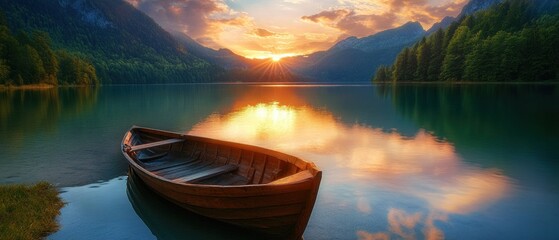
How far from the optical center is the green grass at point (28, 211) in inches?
355

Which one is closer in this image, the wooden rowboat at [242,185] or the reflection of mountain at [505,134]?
the wooden rowboat at [242,185]

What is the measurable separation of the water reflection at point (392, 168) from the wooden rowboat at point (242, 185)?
8.36 feet

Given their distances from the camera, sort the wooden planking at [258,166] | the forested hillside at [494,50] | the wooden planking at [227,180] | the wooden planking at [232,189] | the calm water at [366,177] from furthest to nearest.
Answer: the forested hillside at [494,50]
the wooden planking at [227,180]
the wooden planking at [258,166]
the calm water at [366,177]
the wooden planking at [232,189]

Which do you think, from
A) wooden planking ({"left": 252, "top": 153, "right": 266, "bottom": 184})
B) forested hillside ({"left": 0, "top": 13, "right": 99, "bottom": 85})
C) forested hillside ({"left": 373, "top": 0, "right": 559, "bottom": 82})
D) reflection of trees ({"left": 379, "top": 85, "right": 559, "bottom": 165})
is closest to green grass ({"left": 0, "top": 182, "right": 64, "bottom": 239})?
wooden planking ({"left": 252, "top": 153, "right": 266, "bottom": 184})

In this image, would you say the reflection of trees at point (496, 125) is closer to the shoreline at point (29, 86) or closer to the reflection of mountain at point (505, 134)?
the reflection of mountain at point (505, 134)

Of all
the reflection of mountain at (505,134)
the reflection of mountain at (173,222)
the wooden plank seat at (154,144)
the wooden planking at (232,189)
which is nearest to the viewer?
the wooden planking at (232,189)

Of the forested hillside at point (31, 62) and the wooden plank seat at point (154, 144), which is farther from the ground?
the forested hillside at point (31, 62)

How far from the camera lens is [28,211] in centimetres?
1026

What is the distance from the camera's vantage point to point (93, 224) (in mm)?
10625

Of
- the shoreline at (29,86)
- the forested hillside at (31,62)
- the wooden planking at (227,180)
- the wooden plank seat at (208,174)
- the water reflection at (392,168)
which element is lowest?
the water reflection at (392,168)

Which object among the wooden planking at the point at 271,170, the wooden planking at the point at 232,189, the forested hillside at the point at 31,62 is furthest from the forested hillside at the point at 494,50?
the forested hillside at the point at 31,62

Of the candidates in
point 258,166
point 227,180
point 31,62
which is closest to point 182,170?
point 227,180

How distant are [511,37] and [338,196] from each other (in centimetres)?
10691

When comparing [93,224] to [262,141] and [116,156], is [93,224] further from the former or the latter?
[262,141]
